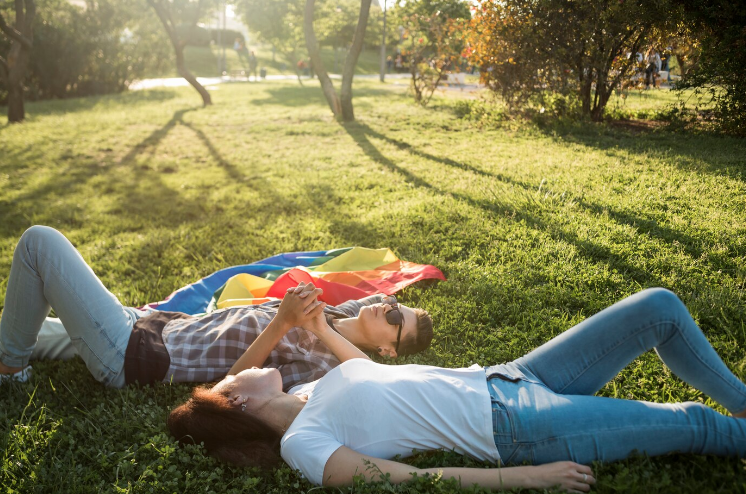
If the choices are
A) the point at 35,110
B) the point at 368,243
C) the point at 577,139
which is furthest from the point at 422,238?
the point at 35,110

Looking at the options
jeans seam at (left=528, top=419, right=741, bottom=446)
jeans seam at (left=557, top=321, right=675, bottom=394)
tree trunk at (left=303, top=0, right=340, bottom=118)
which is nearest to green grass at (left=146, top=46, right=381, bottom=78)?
tree trunk at (left=303, top=0, right=340, bottom=118)

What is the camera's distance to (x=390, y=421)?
7.98 feet

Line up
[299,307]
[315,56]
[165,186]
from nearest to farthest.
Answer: [299,307]
[165,186]
[315,56]

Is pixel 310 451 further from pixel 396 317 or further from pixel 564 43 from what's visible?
pixel 564 43

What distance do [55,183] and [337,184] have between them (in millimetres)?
4937

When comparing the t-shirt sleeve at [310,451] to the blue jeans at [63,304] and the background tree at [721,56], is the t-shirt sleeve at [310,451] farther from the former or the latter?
the background tree at [721,56]

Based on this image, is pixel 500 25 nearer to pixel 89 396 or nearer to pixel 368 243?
pixel 368 243

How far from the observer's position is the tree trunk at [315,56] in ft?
43.0

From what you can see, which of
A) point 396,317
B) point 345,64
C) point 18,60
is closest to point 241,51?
point 18,60

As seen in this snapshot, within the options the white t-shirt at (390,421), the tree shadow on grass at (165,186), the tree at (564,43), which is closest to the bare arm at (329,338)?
the white t-shirt at (390,421)

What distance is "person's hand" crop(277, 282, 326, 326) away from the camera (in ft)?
9.93

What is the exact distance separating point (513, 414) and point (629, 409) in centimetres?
49

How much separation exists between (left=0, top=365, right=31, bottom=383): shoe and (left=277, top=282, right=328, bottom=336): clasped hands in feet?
6.24

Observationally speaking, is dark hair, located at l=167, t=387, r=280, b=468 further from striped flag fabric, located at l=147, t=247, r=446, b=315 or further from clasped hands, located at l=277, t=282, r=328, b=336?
striped flag fabric, located at l=147, t=247, r=446, b=315
